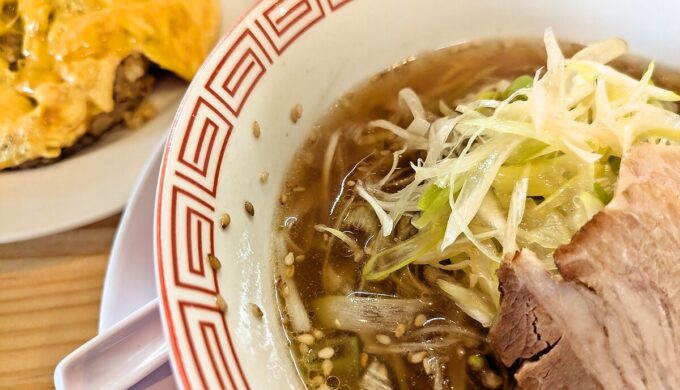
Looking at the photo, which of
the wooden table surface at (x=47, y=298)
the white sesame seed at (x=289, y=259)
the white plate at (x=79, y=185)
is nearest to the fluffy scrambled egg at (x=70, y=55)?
the white plate at (x=79, y=185)

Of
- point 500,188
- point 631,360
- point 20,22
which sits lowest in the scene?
point 631,360

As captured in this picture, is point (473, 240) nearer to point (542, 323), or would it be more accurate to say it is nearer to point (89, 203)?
point (542, 323)

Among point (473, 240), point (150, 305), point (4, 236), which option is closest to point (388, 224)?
point (473, 240)

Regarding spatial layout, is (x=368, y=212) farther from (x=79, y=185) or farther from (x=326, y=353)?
(x=79, y=185)

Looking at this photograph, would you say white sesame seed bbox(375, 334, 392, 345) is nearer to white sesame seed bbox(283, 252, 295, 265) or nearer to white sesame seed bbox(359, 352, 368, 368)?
white sesame seed bbox(359, 352, 368, 368)

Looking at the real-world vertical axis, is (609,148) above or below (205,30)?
below

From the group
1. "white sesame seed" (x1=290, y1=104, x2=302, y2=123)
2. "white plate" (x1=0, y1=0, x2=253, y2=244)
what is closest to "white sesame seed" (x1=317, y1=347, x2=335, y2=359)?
"white sesame seed" (x1=290, y1=104, x2=302, y2=123)

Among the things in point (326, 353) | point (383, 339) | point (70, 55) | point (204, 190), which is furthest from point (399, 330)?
point (70, 55)
